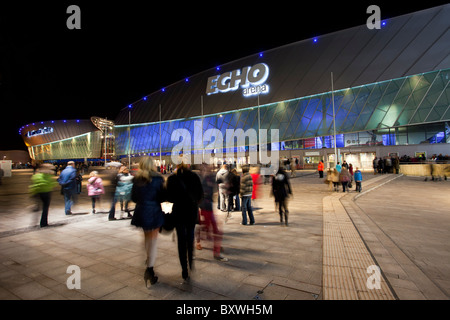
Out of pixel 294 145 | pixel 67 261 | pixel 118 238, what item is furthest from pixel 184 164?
pixel 294 145

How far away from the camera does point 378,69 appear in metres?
30.5

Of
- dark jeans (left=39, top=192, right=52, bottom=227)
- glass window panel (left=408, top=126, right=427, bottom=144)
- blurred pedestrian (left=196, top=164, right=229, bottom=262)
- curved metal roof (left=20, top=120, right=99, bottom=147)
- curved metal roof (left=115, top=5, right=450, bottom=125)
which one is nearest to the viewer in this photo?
blurred pedestrian (left=196, top=164, right=229, bottom=262)

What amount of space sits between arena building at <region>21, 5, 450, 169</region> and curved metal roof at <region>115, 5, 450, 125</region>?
108 mm

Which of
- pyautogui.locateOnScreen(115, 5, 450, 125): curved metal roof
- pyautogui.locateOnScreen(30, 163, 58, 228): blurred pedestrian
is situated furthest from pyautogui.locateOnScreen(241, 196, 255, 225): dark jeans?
pyautogui.locateOnScreen(115, 5, 450, 125): curved metal roof

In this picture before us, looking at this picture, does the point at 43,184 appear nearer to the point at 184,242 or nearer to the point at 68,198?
the point at 68,198

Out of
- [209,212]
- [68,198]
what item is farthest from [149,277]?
[68,198]

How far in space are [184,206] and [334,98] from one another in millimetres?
35187

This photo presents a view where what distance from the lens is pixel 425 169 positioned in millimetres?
22469

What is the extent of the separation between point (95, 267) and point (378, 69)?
37403 mm

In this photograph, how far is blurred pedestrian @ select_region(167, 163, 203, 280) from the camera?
3613 millimetres

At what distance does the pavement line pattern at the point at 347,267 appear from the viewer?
306 cm

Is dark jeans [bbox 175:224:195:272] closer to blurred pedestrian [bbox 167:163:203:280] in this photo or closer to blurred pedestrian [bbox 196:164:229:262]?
blurred pedestrian [bbox 167:163:203:280]

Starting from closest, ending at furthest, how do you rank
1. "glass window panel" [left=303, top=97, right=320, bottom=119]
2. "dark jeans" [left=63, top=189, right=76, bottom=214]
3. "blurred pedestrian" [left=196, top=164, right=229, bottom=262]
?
"blurred pedestrian" [left=196, top=164, right=229, bottom=262]
"dark jeans" [left=63, top=189, right=76, bottom=214]
"glass window panel" [left=303, top=97, right=320, bottom=119]
